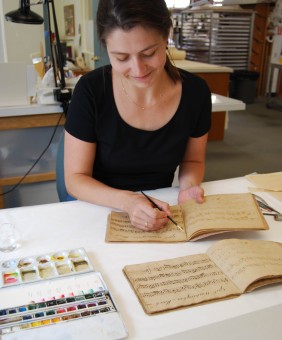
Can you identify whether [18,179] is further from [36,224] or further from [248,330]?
[248,330]

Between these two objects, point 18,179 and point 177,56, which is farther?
point 177,56

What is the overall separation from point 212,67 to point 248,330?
366cm

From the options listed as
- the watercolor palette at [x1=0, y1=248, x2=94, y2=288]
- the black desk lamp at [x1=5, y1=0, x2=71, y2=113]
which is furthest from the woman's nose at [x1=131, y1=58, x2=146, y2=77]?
the black desk lamp at [x1=5, y1=0, x2=71, y2=113]

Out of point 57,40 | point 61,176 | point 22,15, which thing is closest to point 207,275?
point 61,176

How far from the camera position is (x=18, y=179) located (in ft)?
7.14

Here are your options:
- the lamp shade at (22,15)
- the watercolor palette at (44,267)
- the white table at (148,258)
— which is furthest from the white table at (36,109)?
the watercolor palette at (44,267)

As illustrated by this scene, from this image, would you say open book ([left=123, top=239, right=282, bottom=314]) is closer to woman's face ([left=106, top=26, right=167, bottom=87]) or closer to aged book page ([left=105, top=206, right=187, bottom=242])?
aged book page ([left=105, top=206, right=187, bottom=242])

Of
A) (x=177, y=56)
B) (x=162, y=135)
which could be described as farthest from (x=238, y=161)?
(x=162, y=135)

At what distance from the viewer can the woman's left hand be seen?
1025 mm

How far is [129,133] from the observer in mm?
1196

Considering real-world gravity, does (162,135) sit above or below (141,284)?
above

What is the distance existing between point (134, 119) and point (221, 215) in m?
0.43

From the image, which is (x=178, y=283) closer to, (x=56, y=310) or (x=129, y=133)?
(x=56, y=310)

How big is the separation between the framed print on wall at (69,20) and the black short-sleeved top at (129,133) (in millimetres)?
4168
